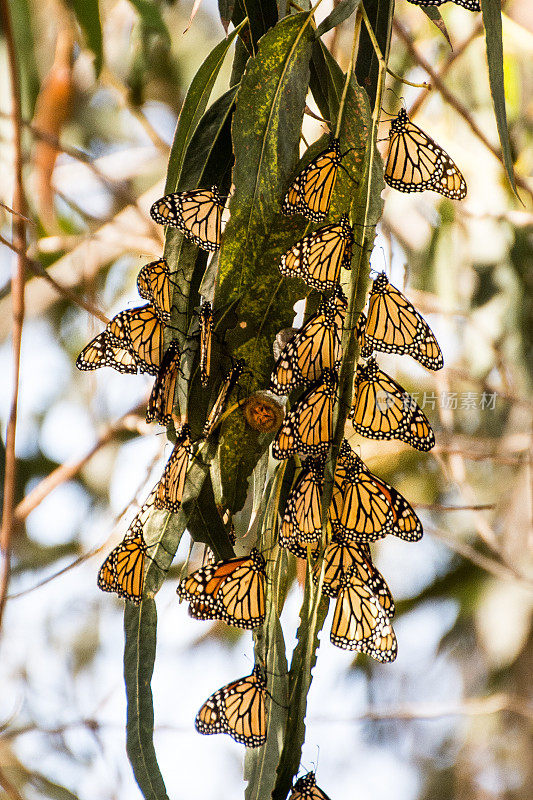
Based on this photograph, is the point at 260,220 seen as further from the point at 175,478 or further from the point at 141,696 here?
the point at 141,696

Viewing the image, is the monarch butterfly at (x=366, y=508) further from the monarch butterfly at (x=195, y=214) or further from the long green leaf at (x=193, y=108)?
the long green leaf at (x=193, y=108)

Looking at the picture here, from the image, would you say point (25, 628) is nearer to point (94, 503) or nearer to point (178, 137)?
point (94, 503)

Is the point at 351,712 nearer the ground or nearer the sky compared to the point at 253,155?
nearer the sky

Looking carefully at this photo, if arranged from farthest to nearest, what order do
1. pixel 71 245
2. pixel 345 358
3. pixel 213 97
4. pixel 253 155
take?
pixel 71 245 → pixel 213 97 → pixel 253 155 → pixel 345 358

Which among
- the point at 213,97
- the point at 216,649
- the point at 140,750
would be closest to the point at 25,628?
the point at 216,649

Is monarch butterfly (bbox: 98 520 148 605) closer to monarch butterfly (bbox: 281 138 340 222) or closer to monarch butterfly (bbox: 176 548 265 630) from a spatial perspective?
monarch butterfly (bbox: 176 548 265 630)

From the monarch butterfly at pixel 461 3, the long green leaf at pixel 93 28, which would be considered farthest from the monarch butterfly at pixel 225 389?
the long green leaf at pixel 93 28

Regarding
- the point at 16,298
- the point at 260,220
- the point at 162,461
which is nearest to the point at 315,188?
the point at 260,220
